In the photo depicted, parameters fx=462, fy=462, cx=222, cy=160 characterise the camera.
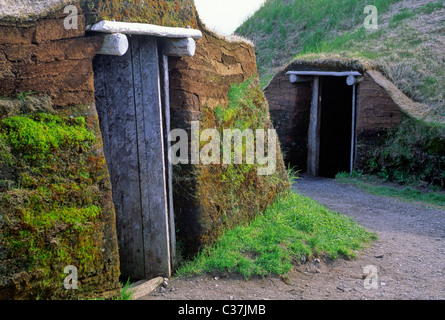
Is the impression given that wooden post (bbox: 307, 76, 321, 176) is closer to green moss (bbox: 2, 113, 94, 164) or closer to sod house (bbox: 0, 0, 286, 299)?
sod house (bbox: 0, 0, 286, 299)

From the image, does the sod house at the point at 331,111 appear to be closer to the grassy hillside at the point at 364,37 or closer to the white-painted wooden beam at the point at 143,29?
the grassy hillside at the point at 364,37

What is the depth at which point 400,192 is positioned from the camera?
8992mm

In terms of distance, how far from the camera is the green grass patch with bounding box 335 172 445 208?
8438 millimetres

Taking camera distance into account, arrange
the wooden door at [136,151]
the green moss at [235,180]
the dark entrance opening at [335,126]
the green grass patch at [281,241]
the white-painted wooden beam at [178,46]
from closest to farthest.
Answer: the wooden door at [136,151] → the white-painted wooden beam at [178,46] → the green grass patch at [281,241] → the green moss at [235,180] → the dark entrance opening at [335,126]

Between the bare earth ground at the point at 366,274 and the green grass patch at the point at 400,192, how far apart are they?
4.87 ft

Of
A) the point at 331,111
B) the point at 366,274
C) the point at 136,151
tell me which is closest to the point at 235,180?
the point at 136,151

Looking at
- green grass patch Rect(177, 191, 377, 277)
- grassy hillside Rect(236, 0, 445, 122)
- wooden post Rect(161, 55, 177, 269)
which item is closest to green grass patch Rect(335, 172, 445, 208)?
grassy hillside Rect(236, 0, 445, 122)

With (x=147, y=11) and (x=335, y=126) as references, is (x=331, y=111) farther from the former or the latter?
(x=147, y=11)

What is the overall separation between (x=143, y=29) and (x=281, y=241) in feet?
8.76

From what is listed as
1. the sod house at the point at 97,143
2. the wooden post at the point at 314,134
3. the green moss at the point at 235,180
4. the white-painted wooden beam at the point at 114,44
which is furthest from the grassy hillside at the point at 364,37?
the white-painted wooden beam at the point at 114,44

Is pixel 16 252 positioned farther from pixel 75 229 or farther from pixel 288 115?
pixel 288 115

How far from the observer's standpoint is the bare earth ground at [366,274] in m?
4.14

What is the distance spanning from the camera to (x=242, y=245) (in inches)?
192
